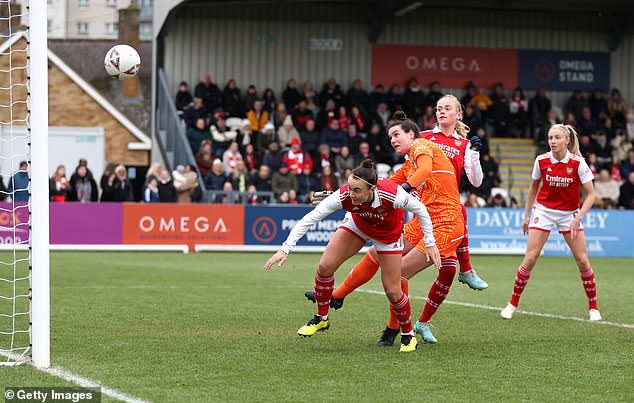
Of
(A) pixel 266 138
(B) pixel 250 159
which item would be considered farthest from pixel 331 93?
(B) pixel 250 159

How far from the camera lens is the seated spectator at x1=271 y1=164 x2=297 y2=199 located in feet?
84.9

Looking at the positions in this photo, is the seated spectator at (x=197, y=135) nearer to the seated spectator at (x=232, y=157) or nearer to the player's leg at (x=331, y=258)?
the seated spectator at (x=232, y=157)

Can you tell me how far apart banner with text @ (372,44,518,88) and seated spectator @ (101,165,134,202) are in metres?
11.7

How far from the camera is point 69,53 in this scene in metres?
44.9

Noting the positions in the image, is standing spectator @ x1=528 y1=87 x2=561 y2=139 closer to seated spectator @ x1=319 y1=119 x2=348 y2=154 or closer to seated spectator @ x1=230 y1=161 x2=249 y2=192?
seated spectator @ x1=319 y1=119 x2=348 y2=154

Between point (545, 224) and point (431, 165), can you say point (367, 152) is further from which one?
point (431, 165)

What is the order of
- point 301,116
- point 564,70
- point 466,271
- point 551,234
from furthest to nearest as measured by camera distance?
point 564,70 → point 301,116 → point 551,234 → point 466,271

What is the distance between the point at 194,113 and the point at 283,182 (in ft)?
Result: 14.3

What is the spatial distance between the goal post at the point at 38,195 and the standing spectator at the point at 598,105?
27.9 meters

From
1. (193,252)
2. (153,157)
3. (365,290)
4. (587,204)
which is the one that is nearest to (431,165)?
(587,204)

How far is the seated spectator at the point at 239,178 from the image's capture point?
25625 millimetres

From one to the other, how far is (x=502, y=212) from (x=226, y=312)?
47.4 ft

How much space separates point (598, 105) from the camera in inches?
1314

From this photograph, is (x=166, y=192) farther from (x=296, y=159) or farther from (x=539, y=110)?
(x=539, y=110)
